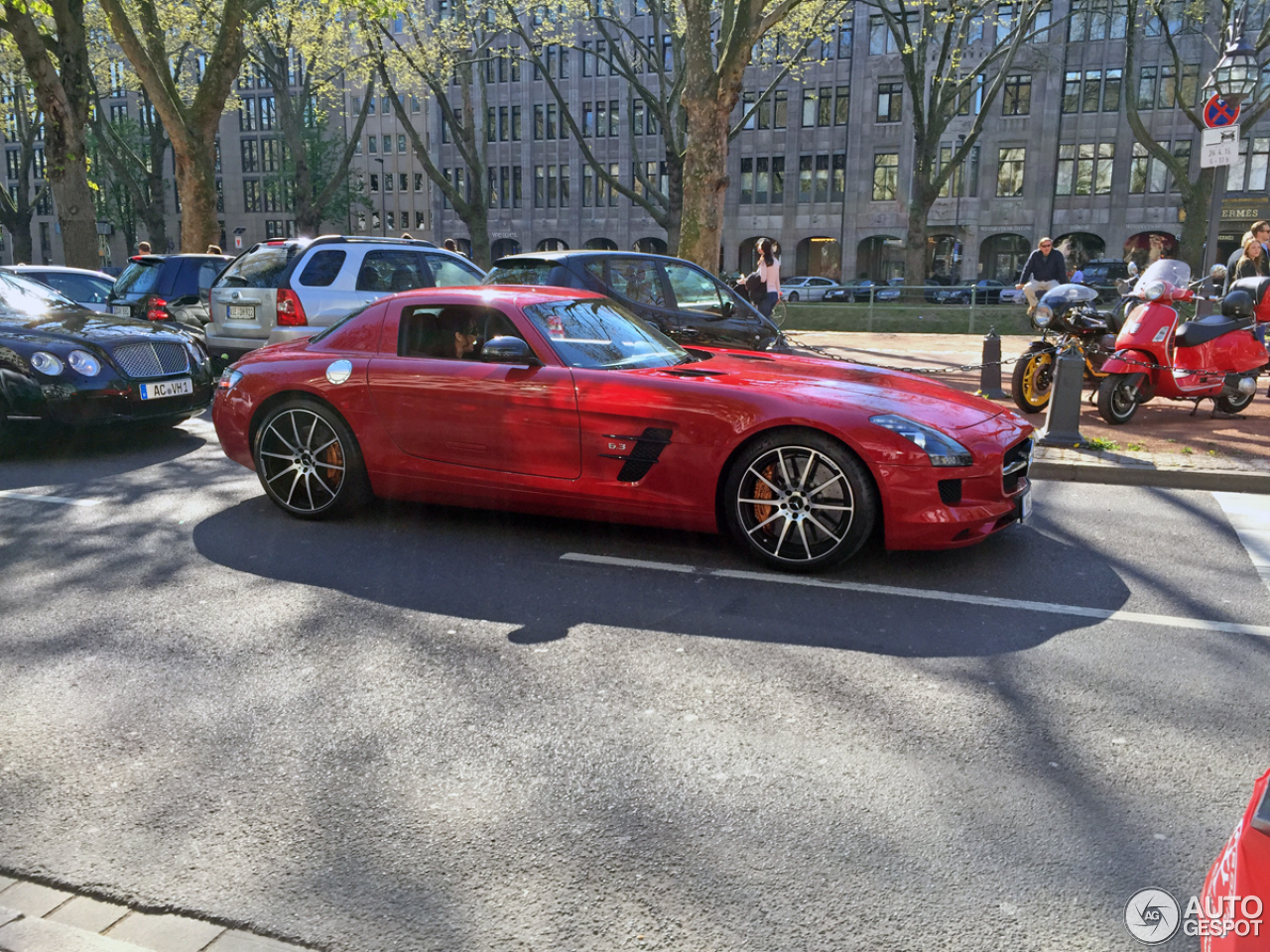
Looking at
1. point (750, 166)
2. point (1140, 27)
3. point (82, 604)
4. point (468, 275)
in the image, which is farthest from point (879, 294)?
point (750, 166)

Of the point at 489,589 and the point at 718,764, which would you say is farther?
the point at 489,589

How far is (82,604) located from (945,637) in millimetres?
3873

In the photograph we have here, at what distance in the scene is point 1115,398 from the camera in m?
9.77

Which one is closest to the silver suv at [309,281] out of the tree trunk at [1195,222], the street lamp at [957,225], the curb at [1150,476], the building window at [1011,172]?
the curb at [1150,476]

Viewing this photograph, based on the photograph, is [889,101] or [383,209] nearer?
[889,101]

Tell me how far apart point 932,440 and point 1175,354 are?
605 cm

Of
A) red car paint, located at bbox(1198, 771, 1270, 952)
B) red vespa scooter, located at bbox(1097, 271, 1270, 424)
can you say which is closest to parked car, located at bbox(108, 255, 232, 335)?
red vespa scooter, located at bbox(1097, 271, 1270, 424)

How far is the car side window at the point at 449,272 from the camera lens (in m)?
12.0

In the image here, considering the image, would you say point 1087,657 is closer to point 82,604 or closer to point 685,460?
point 685,460

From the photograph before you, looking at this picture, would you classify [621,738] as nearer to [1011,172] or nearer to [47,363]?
[47,363]

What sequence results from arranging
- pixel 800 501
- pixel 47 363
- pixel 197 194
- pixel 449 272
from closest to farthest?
pixel 800 501, pixel 47 363, pixel 449 272, pixel 197 194

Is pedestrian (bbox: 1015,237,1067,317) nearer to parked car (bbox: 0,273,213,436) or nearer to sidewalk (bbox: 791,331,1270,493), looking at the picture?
sidewalk (bbox: 791,331,1270,493)

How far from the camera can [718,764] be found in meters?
3.32

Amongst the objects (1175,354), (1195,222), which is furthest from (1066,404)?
(1195,222)
